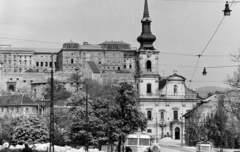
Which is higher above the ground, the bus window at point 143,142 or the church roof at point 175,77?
the church roof at point 175,77

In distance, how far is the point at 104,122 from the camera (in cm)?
5250

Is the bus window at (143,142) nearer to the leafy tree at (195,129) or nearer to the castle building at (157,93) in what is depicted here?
the leafy tree at (195,129)

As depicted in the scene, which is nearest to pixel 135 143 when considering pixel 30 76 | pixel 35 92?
pixel 35 92

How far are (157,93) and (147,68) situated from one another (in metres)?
4.74

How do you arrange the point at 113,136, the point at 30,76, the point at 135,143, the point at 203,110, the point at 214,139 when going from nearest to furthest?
1. the point at 135,143
2. the point at 113,136
3. the point at 214,139
4. the point at 203,110
5. the point at 30,76

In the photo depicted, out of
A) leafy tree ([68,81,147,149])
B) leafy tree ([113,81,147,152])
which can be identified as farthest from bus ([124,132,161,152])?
leafy tree ([113,81,147,152])

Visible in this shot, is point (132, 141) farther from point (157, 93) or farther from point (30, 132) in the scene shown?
point (157, 93)

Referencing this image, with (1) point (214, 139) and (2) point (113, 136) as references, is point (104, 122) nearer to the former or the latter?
(2) point (113, 136)

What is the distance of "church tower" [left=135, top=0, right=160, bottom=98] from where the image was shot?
10331cm

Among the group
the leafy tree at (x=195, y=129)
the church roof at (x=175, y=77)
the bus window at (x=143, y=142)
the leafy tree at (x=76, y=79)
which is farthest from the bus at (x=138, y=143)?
the leafy tree at (x=76, y=79)

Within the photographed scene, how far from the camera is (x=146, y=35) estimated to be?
4082 inches

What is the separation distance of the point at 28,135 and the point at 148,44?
46.4 m

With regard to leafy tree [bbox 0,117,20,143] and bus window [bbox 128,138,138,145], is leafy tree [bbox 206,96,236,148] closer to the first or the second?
leafy tree [bbox 0,117,20,143]

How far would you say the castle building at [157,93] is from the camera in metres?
103
